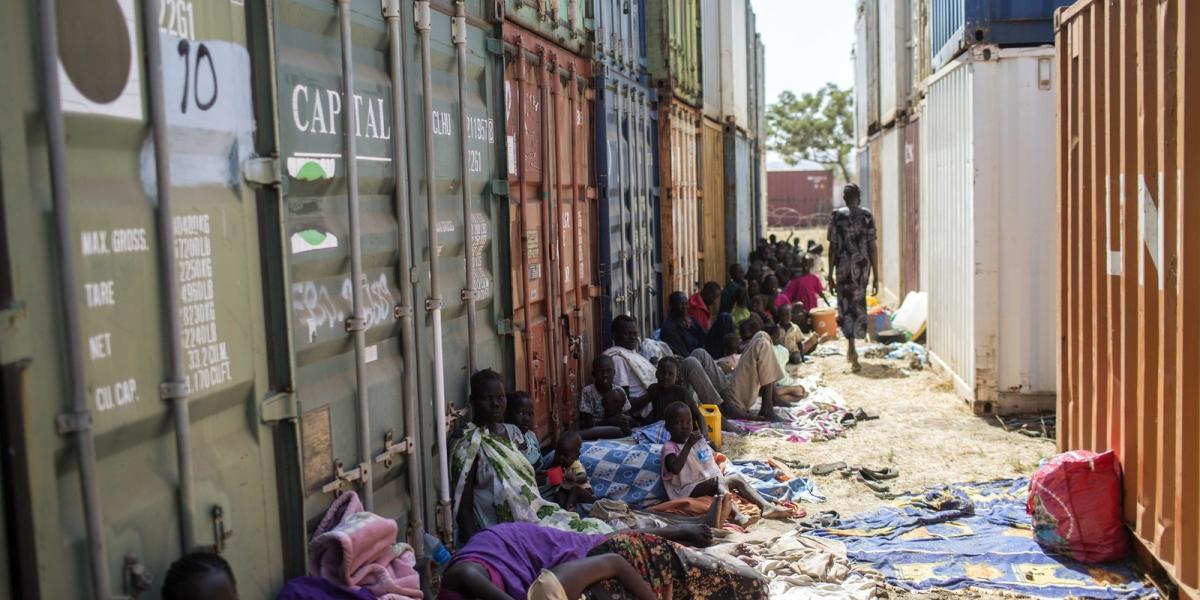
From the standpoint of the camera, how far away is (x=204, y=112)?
307 centimetres

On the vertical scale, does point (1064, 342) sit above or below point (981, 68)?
below

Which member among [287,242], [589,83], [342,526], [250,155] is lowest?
[342,526]

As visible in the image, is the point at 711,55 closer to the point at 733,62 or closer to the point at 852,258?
the point at 733,62

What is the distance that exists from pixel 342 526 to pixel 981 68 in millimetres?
6670

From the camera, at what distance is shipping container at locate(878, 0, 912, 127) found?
52.3 feet

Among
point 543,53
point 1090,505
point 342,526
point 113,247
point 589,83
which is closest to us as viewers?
point 113,247

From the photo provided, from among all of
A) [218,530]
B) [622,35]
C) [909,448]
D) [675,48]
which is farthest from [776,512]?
[675,48]

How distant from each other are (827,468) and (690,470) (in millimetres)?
1489

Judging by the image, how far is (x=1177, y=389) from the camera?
444cm

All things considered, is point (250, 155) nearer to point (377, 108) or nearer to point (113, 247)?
point (113, 247)

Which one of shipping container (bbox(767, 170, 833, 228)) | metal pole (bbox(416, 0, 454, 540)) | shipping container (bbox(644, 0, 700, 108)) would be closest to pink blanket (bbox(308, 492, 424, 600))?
metal pole (bbox(416, 0, 454, 540))

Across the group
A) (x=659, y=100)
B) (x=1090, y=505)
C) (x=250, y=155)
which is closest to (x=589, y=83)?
(x=659, y=100)

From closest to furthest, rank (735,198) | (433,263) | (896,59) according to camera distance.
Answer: (433,263)
(735,198)
(896,59)

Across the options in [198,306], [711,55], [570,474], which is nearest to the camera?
[198,306]
